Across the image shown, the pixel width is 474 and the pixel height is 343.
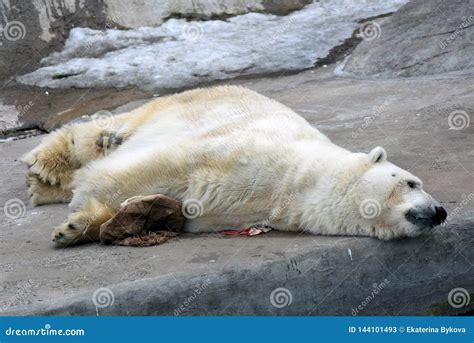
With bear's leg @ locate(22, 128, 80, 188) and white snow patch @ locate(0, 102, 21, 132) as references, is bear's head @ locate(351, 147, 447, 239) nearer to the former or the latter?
bear's leg @ locate(22, 128, 80, 188)

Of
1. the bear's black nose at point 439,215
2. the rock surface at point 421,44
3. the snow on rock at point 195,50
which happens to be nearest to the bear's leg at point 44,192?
the bear's black nose at point 439,215

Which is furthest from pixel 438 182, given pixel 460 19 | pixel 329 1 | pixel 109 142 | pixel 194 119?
pixel 329 1

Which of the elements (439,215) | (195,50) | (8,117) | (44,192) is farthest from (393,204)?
(195,50)

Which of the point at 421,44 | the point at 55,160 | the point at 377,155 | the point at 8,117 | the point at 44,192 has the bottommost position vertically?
the point at 8,117

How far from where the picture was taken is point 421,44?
8.76 metres

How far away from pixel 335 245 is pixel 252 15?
694 centimetres

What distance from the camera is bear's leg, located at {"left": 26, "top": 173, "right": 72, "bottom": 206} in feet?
18.6

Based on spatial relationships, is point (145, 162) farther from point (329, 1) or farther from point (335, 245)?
point (329, 1)

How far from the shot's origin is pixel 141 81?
9367 millimetres

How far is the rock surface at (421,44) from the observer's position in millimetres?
8445

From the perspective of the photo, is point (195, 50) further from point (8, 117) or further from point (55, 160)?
point (55, 160)

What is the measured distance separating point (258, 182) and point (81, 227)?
0.95m

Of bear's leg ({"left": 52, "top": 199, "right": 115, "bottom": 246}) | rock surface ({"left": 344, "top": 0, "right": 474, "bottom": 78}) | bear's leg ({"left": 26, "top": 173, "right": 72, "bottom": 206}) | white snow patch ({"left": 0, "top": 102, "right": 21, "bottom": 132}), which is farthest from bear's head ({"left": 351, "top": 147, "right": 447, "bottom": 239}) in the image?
white snow patch ({"left": 0, "top": 102, "right": 21, "bottom": 132})

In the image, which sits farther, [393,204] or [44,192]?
[44,192]
